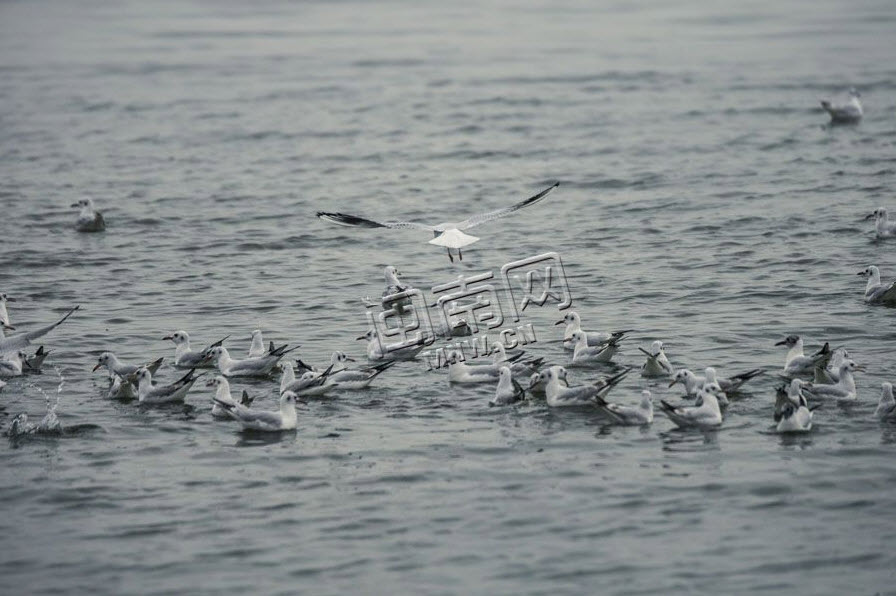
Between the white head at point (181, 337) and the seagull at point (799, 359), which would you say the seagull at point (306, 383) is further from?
the seagull at point (799, 359)

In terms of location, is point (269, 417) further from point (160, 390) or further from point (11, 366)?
point (11, 366)

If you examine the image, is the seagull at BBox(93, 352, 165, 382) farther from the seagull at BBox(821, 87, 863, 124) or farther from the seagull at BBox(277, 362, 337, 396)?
the seagull at BBox(821, 87, 863, 124)

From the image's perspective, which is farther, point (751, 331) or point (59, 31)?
point (59, 31)

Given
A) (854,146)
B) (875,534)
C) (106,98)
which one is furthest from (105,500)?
(106,98)

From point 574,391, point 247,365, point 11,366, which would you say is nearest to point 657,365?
point 574,391

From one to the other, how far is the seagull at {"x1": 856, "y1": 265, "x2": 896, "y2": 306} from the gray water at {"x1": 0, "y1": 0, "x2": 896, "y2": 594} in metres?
0.60

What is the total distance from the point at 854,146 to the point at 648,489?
25256 millimetres

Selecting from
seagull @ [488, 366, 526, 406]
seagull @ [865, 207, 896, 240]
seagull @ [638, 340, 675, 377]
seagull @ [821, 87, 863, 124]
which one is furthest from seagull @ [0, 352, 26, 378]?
seagull @ [821, 87, 863, 124]

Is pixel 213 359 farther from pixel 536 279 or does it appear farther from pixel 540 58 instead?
pixel 540 58

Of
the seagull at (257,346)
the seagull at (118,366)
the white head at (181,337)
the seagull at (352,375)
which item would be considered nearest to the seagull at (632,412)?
the seagull at (352,375)

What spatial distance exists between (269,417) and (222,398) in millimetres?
1188

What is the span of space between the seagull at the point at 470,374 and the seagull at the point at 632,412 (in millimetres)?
2410

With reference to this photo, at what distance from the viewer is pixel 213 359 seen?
2130cm

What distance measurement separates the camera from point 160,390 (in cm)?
1919
